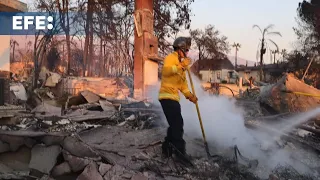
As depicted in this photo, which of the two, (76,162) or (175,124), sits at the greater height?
(175,124)

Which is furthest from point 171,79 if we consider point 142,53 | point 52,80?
point 52,80

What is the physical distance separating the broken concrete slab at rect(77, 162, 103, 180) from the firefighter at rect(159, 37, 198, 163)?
135cm

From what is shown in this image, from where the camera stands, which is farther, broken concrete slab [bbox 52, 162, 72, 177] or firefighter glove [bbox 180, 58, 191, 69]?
firefighter glove [bbox 180, 58, 191, 69]

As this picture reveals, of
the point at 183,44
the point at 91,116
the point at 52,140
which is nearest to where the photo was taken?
the point at 52,140

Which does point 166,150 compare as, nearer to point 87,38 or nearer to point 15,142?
point 15,142

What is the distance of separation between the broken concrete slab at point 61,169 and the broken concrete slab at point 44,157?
0.11 m

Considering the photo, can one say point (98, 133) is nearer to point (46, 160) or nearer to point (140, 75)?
point (46, 160)

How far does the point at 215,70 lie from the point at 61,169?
48.1 m

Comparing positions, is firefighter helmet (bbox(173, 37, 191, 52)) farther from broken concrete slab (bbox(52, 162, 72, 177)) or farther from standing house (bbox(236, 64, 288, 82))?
standing house (bbox(236, 64, 288, 82))

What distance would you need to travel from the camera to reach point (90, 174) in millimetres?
4246

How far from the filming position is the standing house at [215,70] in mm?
44031

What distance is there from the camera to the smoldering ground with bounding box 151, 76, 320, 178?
5719mm

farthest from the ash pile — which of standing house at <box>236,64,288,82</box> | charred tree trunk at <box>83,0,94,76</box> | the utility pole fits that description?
standing house at <box>236,64,288,82</box>

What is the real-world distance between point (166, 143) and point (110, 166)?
116cm
